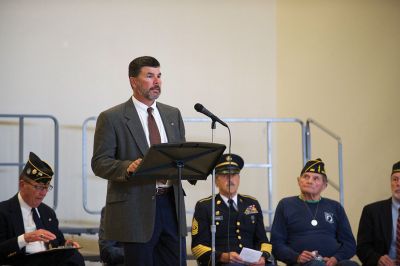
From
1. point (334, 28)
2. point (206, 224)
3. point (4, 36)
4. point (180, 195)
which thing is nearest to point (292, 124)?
point (334, 28)

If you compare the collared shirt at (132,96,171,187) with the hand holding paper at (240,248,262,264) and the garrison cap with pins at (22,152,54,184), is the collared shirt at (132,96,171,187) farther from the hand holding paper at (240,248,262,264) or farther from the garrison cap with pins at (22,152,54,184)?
the hand holding paper at (240,248,262,264)

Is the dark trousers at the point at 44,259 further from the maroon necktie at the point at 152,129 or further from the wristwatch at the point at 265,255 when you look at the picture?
the wristwatch at the point at 265,255

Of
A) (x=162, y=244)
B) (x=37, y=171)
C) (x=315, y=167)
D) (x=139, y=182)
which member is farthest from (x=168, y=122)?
(x=315, y=167)

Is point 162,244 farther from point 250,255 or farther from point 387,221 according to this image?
point 387,221

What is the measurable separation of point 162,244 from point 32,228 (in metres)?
1.28

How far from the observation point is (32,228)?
15.7 feet

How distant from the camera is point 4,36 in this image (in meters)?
6.51

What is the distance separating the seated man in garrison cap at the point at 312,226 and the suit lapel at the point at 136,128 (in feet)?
5.87

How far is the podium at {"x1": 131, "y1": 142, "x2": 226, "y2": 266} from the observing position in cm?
345

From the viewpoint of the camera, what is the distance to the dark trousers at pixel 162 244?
3.79m

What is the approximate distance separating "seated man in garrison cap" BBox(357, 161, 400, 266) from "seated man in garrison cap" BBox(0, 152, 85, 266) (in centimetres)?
216

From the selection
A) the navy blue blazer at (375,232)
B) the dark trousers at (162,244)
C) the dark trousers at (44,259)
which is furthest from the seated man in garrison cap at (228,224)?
the dark trousers at (162,244)

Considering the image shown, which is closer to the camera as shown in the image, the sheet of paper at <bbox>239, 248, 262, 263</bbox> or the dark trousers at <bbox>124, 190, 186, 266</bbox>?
the dark trousers at <bbox>124, 190, 186, 266</bbox>

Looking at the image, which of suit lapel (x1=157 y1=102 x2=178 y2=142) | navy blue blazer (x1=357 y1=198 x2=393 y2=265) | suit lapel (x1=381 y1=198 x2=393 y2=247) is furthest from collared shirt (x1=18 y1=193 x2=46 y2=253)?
suit lapel (x1=381 y1=198 x2=393 y2=247)
